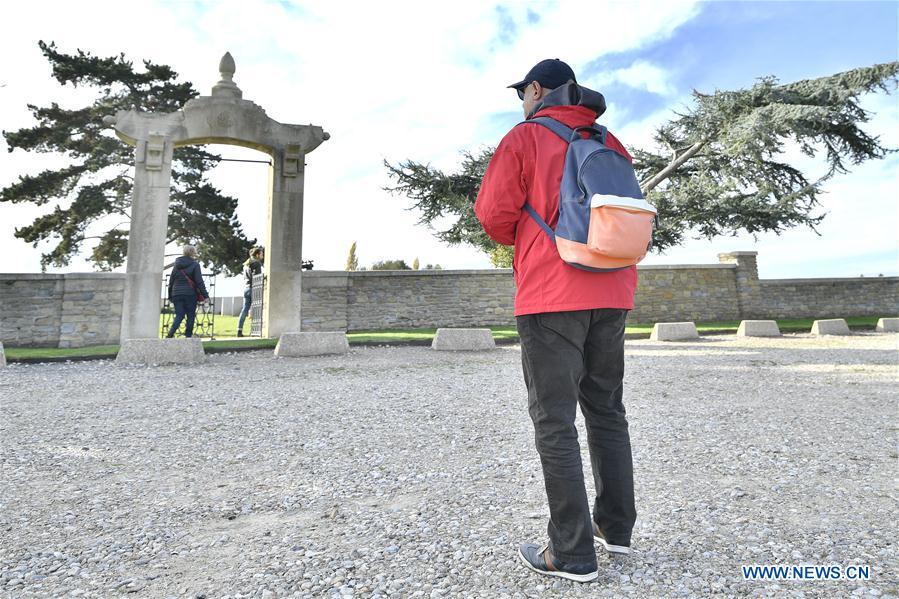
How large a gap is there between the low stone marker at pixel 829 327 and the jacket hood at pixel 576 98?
15229 mm

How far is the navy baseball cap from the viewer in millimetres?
2277

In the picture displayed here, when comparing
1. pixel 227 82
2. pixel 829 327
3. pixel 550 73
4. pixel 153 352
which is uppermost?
pixel 227 82

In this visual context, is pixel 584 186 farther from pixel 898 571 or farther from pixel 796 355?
pixel 796 355

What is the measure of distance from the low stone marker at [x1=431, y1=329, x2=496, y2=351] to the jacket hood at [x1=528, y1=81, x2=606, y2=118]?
8.17 metres

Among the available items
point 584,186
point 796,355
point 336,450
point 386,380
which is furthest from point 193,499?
point 796,355

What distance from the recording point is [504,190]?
205cm

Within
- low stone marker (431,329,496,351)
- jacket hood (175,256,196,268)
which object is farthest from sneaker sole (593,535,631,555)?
jacket hood (175,256,196,268)

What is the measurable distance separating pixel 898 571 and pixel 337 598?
203 centimetres

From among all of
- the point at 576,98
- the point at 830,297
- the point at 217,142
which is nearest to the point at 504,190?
the point at 576,98

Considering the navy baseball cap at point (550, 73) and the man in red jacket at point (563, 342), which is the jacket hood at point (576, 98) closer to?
the man in red jacket at point (563, 342)

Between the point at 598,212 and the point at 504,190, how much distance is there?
0.37 meters

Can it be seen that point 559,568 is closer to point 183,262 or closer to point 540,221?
point 540,221

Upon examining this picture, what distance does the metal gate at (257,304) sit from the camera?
12.4 meters

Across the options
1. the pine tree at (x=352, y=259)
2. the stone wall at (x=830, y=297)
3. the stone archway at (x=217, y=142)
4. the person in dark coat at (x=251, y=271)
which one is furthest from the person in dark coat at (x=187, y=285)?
the pine tree at (x=352, y=259)
